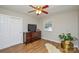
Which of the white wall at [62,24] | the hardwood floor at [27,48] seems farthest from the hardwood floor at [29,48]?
the white wall at [62,24]

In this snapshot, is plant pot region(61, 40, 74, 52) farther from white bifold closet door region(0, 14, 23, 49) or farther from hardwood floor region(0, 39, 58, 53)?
white bifold closet door region(0, 14, 23, 49)

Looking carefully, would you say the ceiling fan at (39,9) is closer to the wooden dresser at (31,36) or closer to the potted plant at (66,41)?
the wooden dresser at (31,36)

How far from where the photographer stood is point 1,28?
1.32 meters

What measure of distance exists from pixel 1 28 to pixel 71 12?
1.01 metres

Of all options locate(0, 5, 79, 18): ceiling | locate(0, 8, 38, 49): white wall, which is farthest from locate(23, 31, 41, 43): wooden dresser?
locate(0, 5, 79, 18): ceiling

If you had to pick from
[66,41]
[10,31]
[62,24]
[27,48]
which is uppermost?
[62,24]

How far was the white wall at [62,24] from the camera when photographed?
1.35 m

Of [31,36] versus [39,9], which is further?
[31,36]

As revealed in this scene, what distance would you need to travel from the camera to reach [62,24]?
143cm

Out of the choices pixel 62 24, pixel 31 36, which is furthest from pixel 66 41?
pixel 31 36

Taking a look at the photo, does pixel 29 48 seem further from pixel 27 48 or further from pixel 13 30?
pixel 13 30

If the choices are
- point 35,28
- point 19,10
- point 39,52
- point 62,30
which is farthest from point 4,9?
point 62,30

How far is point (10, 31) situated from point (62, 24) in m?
0.78

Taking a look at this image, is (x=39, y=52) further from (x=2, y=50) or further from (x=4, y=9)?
(x=4, y=9)
